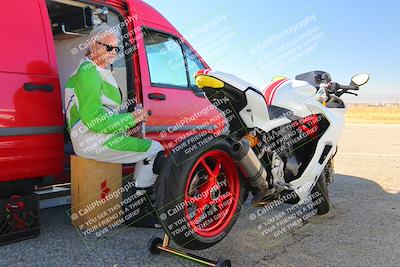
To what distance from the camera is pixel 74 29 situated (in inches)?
167

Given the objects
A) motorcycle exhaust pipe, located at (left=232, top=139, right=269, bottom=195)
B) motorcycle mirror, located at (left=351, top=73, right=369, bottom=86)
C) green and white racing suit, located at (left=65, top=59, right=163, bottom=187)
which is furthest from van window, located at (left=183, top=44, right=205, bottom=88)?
motorcycle exhaust pipe, located at (left=232, top=139, right=269, bottom=195)

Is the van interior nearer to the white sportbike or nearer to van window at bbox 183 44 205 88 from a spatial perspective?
van window at bbox 183 44 205 88

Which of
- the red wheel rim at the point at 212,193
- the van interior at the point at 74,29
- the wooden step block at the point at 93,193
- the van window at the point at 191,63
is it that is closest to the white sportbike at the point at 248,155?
the red wheel rim at the point at 212,193

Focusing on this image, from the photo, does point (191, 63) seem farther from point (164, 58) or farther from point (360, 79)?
point (360, 79)

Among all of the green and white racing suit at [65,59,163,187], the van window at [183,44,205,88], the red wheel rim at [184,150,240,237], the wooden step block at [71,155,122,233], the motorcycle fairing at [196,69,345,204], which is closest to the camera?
the red wheel rim at [184,150,240,237]

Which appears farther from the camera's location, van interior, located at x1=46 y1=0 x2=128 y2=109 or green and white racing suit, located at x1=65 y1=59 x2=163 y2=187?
van interior, located at x1=46 y1=0 x2=128 y2=109

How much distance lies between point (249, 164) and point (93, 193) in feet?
4.73

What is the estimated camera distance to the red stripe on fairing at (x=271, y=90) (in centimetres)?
364

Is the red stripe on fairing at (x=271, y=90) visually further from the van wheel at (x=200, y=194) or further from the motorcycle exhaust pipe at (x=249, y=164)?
the van wheel at (x=200, y=194)

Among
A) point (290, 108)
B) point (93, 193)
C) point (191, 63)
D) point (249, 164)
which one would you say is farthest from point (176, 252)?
point (191, 63)

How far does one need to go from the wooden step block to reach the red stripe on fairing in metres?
1.44

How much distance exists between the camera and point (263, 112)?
3.33m

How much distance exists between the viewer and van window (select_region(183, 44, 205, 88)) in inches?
199

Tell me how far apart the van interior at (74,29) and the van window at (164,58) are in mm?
336
